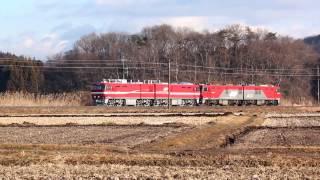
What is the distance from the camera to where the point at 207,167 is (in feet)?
58.9

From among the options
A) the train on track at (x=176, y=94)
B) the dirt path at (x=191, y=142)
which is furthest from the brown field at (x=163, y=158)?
the train on track at (x=176, y=94)

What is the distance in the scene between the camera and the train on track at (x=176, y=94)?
282 ft

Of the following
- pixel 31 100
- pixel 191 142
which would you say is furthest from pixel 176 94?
pixel 191 142

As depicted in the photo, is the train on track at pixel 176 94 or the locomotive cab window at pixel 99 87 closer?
the locomotive cab window at pixel 99 87

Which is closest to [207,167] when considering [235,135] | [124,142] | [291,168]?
[291,168]

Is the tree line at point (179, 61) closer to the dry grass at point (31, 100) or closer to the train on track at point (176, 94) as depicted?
the train on track at point (176, 94)

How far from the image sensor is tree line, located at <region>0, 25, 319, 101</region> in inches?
5148

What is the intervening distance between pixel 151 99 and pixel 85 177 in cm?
7599

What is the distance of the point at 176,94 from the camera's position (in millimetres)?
92312

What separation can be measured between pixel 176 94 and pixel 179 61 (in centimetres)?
5125

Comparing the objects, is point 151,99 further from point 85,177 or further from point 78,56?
point 85,177

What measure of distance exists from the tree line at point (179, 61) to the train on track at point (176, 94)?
23836mm

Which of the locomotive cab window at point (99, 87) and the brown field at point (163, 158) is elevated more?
the locomotive cab window at point (99, 87)

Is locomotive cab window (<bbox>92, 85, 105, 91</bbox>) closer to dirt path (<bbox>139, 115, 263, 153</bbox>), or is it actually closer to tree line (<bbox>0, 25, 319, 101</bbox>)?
tree line (<bbox>0, 25, 319, 101</bbox>)
